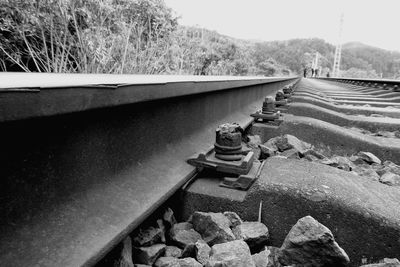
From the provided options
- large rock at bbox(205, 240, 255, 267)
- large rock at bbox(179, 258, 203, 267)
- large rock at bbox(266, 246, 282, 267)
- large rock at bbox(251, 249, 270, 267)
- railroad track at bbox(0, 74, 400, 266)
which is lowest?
large rock at bbox(266, 246, 282, 267)

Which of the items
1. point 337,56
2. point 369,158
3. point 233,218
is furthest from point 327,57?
point 233,218

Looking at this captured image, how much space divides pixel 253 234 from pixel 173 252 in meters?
0.28

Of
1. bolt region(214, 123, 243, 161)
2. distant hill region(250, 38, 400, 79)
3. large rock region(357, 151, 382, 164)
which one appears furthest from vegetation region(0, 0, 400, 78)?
distant hill region(250, 38, 400, 79)

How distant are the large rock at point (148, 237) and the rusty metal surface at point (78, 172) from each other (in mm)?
92

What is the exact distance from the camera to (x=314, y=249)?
38.0 inches

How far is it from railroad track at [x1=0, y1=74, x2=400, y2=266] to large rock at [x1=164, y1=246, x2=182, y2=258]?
0.14 metres

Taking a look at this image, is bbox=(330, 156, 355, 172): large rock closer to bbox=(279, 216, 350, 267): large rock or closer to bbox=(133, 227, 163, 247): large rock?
bbox=(279, 216, 350, 267): large rock

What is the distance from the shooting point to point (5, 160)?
0.66 m

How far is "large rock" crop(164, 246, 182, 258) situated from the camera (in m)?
1.03

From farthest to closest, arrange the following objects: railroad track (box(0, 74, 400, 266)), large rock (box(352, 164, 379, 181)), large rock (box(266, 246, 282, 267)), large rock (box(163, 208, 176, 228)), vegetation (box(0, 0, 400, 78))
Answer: vegetation (box(0, 0, 400, 78)), large rock (box(352, 164, 379, 181)), large rock (box(163, 208, 176, 228)), large rock (box(266, 246, 282, 267)), railroad track (box(0, 74, 400, 266))

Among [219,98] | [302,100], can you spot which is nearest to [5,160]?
[219,98]

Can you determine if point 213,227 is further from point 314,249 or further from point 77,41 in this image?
point 77,41

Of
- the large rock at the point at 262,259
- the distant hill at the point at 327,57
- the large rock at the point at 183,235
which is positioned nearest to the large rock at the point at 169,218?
the large rock at the point at 183,235

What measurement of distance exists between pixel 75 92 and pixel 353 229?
938mm
